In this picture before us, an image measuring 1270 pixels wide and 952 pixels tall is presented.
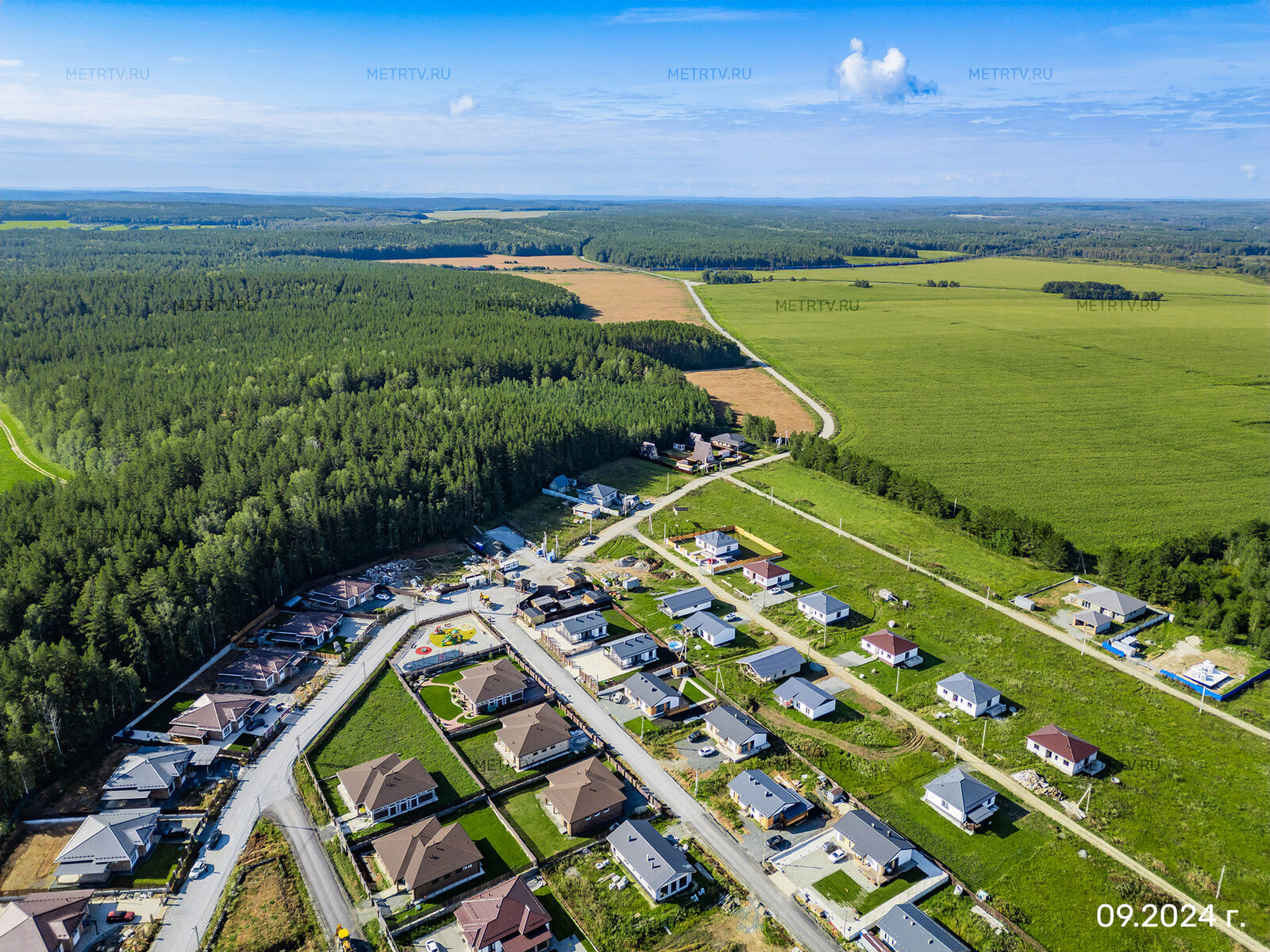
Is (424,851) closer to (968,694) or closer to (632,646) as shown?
(632,646)

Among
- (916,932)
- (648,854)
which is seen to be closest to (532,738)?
(648,854)

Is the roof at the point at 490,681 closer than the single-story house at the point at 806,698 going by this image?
No

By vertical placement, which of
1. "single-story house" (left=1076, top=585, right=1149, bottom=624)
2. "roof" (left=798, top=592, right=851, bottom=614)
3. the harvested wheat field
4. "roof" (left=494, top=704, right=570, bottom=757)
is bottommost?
"roof" (left=494, top=704, right=570, bottom=757)

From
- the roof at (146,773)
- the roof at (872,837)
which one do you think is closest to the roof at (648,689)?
the roof at (872,837)

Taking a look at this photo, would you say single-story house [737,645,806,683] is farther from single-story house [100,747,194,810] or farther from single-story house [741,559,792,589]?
single-story house [100,747,194,810]

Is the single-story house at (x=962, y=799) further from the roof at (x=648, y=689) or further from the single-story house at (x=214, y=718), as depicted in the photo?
the single-story house at (x=214, y=718)

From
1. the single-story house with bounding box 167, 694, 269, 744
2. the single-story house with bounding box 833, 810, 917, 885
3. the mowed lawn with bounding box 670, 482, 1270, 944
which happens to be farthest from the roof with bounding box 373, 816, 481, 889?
the mowed lawn with bounding box 670, 482, 1270, 944
